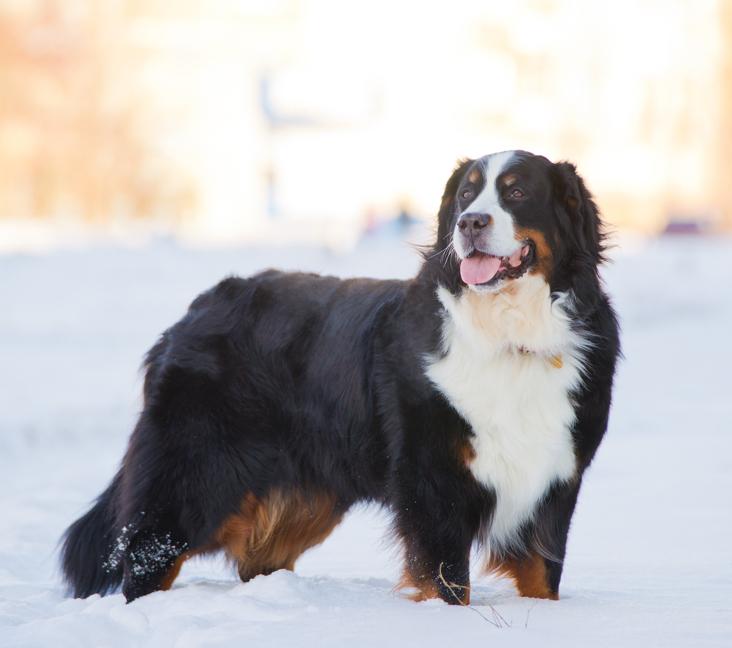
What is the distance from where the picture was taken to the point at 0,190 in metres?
42.2

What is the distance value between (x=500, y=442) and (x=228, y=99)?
4732 cm

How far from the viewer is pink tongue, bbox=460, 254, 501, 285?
4.28 m

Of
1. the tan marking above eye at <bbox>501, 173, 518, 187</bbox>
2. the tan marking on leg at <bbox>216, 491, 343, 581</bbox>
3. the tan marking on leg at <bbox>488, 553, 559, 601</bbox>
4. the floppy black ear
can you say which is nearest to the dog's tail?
the tan marking on leg at <bbox>216, 491, 343, 581</bbox>

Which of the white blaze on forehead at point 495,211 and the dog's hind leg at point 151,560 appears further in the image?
the dog's hind leg at point 151,560

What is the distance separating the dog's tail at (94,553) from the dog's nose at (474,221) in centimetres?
178

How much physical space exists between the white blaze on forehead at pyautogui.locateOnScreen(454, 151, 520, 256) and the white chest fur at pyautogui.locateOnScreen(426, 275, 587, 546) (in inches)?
5.8

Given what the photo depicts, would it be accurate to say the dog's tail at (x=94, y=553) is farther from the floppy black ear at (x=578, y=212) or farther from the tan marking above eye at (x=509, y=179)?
the floppy black ear at (x=578, y=212)

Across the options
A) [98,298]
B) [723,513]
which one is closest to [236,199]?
[98,298]

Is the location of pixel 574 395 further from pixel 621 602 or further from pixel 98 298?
pixel 98 298

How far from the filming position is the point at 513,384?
4.29 metres

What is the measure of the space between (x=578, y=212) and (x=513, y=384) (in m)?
→ 0.68

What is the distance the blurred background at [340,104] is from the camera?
143 feet

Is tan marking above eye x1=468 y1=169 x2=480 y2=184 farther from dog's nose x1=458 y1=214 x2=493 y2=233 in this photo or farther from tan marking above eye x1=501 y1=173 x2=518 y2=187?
dog's nose x1=458 y1=214 x2=493 y2=233

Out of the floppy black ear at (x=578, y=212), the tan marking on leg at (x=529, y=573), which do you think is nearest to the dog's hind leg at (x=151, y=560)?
the tan marking on leg at (x=529, y=573)
